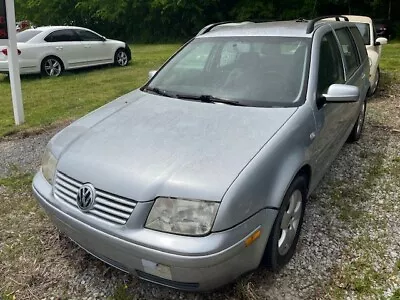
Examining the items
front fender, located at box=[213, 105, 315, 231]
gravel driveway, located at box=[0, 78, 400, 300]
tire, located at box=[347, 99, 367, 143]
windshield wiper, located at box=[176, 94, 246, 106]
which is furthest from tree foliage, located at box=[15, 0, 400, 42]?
front fender, located at box=[213, 105, 315, 231]

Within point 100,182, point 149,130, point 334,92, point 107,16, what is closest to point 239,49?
point 334,92

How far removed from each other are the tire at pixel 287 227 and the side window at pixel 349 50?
1.77m

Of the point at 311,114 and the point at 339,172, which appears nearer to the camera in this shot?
the point at 311,114

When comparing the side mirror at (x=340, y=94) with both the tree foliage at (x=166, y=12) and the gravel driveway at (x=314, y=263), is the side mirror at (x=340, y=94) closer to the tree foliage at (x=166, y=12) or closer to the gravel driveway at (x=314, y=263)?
the gravel driveway at (x=314, y=263)

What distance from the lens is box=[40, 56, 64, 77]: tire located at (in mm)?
10820

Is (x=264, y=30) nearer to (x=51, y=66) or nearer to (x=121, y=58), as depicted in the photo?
(x=51, y=66)

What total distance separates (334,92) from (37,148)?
3895mm

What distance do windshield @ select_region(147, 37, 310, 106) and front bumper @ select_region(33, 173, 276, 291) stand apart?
1110 mm

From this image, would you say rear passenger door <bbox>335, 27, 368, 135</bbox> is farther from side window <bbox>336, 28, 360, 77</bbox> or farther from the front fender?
the front fender

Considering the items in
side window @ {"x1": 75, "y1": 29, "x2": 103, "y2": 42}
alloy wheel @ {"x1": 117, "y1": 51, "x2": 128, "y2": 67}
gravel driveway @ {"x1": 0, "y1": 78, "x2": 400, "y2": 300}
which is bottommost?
gravel driveway @ {"x1": 0, "y1": 78, "x2": 400, "y2": 300}

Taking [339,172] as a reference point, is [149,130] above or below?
above

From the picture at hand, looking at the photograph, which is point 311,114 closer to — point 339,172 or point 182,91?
point 182,91

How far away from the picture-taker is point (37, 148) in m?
5.14

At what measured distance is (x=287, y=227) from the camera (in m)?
2.60
